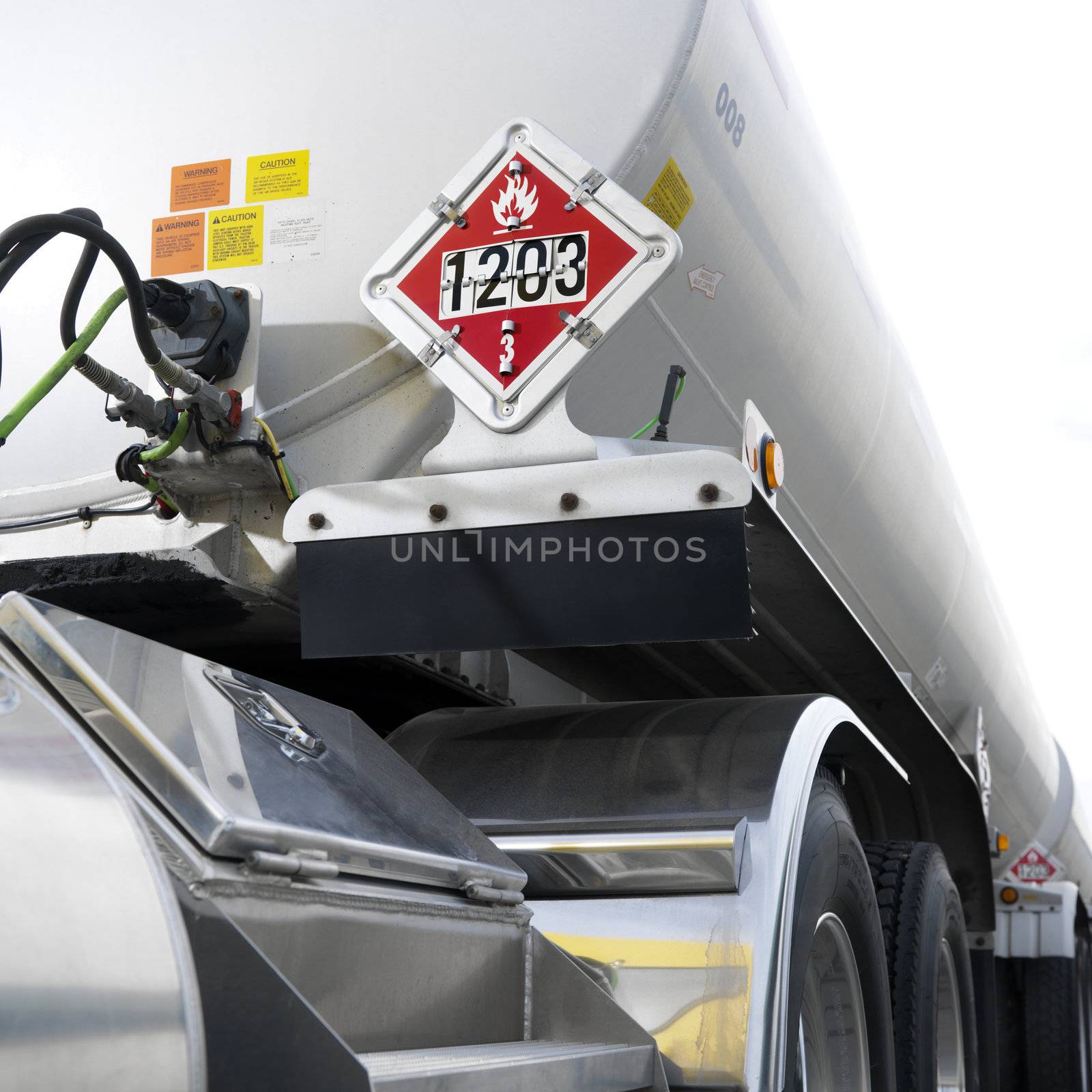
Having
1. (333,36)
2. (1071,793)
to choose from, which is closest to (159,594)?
(333,36)

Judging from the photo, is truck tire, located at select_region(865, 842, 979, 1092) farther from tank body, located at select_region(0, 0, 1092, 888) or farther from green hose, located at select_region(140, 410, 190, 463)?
green hose, located at select_region(140, 410, 190, 463)

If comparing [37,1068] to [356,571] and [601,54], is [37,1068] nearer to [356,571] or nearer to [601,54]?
[356,571]

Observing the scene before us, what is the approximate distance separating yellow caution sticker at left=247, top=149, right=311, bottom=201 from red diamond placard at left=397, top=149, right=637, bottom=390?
0.26m

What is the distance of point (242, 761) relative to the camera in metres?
0.95

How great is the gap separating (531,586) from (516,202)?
53 cm

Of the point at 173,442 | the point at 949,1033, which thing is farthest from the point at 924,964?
the point at 173,442

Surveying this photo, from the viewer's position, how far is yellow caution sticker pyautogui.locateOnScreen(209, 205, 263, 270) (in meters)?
1.77

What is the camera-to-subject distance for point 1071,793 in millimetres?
7164

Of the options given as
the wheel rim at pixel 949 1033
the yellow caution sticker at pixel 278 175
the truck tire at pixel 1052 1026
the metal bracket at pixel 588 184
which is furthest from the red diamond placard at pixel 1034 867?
the yellow caution sticker at pixel 278 175

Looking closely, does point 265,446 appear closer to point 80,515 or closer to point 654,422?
point 80,515

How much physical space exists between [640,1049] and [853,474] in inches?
70.1

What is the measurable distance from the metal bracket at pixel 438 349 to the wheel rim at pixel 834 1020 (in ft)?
3.32

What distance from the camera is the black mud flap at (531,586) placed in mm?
1438

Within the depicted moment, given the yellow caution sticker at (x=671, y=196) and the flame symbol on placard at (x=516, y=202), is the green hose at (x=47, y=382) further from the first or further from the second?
the yellow caution sticker at (x=671, y=196)
